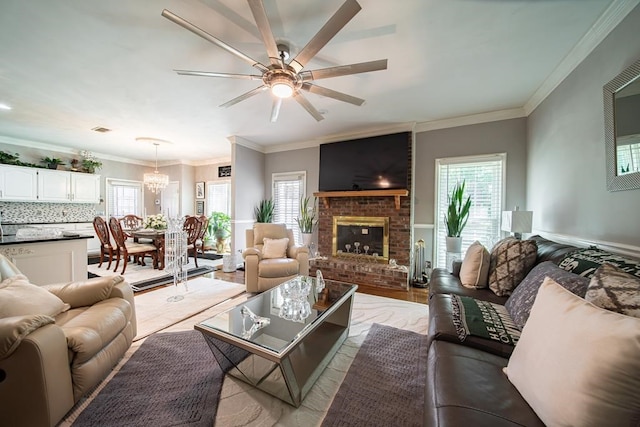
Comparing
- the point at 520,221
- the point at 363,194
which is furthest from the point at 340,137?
the point at 520,221

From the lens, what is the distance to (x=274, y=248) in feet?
11.2

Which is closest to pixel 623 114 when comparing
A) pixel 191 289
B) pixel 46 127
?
pixel 191 289

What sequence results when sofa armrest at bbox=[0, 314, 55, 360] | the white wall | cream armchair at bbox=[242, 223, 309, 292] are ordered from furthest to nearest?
cream armchair at bbox=[242, 223, 309, 292] → the white wall → sofa armrest at bbox=[0, 314, 55, 360]

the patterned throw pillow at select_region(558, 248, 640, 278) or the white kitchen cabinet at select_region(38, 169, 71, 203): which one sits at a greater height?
the white kitchen cabinet at select_region(38, 169, 71, 203)

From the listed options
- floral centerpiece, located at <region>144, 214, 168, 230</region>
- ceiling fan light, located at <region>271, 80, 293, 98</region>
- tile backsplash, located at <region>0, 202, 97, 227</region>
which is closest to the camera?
ceiling fan light, located at <region>271, 80, 293, 98</region>

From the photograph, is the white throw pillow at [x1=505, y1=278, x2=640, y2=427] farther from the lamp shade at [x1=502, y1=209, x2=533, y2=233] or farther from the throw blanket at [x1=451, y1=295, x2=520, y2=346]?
the lamp shade at [x1=502, y1=209, x2=533, y2=233]

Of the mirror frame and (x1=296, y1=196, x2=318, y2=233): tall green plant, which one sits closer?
the mirror frame

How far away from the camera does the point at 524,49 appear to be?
6.68ft

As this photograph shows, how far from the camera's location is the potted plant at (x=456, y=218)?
332cm

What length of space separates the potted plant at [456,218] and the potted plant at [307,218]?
2386 millimetres

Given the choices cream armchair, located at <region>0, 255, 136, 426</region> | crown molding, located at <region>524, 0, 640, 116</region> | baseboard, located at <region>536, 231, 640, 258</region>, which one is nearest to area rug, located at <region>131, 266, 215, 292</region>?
cream armchair, located at <region>0, 255, 136, 426</region>

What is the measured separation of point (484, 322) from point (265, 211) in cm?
426

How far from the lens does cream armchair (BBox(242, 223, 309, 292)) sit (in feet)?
10.0

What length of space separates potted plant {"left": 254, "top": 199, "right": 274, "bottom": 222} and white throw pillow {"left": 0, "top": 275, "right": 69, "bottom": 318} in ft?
11.4
